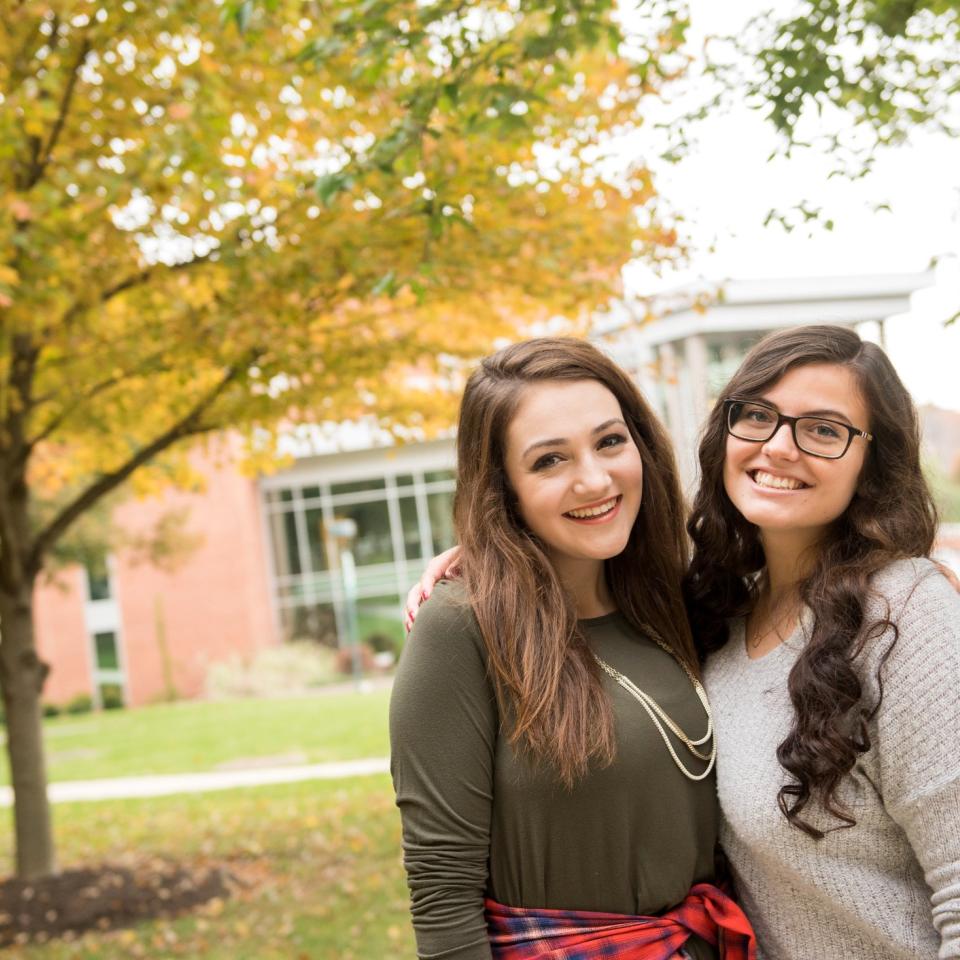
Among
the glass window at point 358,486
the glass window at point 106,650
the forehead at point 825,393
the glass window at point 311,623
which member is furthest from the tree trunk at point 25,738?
the glass window at point 106,650

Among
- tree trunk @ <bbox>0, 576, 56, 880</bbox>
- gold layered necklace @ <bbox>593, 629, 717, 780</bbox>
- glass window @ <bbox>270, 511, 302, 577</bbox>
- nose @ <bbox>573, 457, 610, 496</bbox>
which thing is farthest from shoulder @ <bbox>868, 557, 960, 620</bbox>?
glass window @ <bbox>270, 511, 302, 577</bbox>

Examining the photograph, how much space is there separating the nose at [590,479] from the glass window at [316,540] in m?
25.4

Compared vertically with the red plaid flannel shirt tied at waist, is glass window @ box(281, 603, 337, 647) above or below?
below

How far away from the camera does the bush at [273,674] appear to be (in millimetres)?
23438

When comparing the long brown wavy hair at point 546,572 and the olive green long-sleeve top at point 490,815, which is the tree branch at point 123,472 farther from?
the olive green long-sleeve top at point 490,815

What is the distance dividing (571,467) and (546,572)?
26 centimetres

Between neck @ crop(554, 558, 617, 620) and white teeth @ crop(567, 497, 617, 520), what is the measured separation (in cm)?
16

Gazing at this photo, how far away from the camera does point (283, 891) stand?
298 inches

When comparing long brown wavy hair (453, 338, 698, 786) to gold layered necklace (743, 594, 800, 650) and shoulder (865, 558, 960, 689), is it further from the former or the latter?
shoulder (865, 558, 960, 689)

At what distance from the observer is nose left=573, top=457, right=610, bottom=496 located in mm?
2566

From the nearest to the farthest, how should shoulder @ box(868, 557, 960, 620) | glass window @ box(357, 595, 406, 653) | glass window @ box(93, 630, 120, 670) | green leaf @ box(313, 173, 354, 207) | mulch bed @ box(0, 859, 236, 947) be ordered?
shoulder @ box(868, 557, 960, 620) < green leaf @ box(313, 173, 354, 207) < mulch bed @ box(0, 859, 236, 947) < glass window @ box(357, 595, 406, 653) < glass window @ box(93, 630, 120, 670)

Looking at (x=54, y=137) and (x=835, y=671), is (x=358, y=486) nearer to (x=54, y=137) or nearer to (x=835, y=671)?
(x=54, y=137)

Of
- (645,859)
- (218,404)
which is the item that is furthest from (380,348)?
(645,859)

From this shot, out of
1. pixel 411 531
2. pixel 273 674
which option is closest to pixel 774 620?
pixel 273 674
